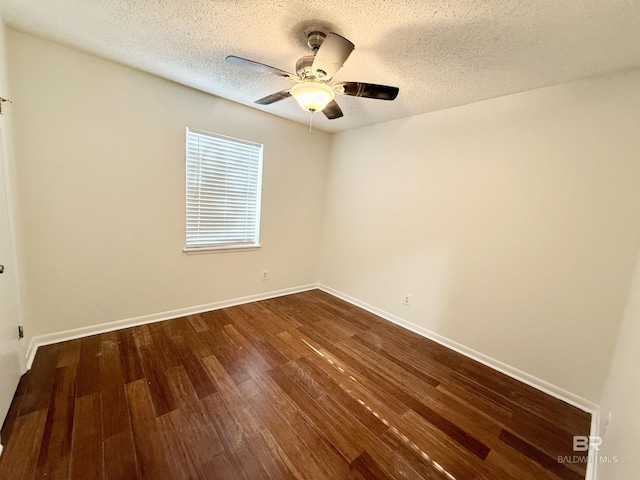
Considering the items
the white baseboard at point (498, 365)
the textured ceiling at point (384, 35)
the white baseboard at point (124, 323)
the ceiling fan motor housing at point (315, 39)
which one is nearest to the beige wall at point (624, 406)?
the white baseboard at point (498, 365)

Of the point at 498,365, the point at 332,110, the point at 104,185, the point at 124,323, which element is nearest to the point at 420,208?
the point at 332,110

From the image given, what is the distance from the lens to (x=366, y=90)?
1.65 metres

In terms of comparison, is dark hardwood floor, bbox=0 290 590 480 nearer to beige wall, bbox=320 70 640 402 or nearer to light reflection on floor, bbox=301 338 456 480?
light reflection on floor, bbox=301 338 456 480

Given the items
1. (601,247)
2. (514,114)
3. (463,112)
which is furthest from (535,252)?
(463,112)

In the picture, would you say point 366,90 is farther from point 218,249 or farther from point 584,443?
point 584,443

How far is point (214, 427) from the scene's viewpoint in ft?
4.91

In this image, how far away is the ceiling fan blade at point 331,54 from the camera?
128 centimetres

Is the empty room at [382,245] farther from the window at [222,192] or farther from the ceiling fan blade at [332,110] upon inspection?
the ceiling fan blade at [332,110]

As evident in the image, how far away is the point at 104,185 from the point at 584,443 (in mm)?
4093

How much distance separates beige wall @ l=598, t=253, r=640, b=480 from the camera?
963mm

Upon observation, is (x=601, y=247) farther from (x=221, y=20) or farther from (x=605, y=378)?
(x=221, y=20)

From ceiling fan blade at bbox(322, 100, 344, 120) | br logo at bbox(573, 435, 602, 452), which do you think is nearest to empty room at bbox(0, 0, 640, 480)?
br logo at bbox(573, 435, 602, 452)

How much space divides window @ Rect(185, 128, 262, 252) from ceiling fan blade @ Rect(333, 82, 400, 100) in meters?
1.74

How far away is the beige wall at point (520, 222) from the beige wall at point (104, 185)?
1959mm
